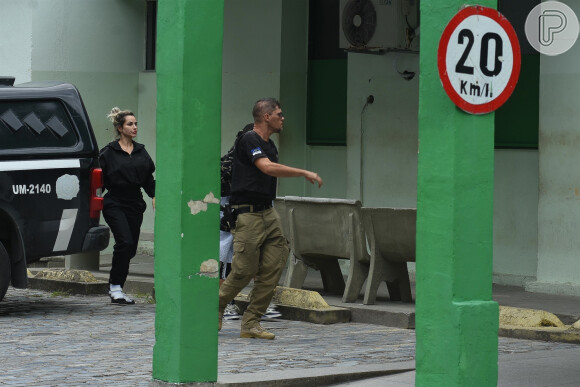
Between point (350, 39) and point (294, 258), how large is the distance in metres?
3.63

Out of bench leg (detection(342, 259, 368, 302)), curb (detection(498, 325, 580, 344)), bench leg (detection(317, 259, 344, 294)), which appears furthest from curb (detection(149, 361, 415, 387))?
bench leg (detection(317, 259, 344, 294))

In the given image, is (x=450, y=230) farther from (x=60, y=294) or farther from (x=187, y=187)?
(x=60, y=294)

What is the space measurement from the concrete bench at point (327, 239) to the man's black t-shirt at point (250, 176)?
2080 mm

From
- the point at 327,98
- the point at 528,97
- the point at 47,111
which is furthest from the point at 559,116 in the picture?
the point at 47,111

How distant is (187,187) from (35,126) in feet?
17.4

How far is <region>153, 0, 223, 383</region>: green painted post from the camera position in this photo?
322 inches

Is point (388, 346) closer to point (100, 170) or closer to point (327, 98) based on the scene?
point (100, 170)

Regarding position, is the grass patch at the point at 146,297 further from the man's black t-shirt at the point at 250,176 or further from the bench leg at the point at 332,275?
the man's black t-shirt at the point at 250,176

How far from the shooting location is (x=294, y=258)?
46.2 feet

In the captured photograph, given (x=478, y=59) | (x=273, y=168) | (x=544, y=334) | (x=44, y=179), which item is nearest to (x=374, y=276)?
(x=544, y=334)

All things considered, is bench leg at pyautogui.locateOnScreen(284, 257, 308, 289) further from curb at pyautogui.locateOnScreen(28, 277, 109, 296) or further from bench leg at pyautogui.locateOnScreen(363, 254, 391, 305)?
curb at pyautogui.locateOnScreen(28, 277, 109, 296)

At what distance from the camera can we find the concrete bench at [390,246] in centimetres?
1301

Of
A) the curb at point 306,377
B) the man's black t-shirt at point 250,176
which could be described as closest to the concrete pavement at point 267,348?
the curb at point 306,377

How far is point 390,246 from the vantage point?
1318cm
